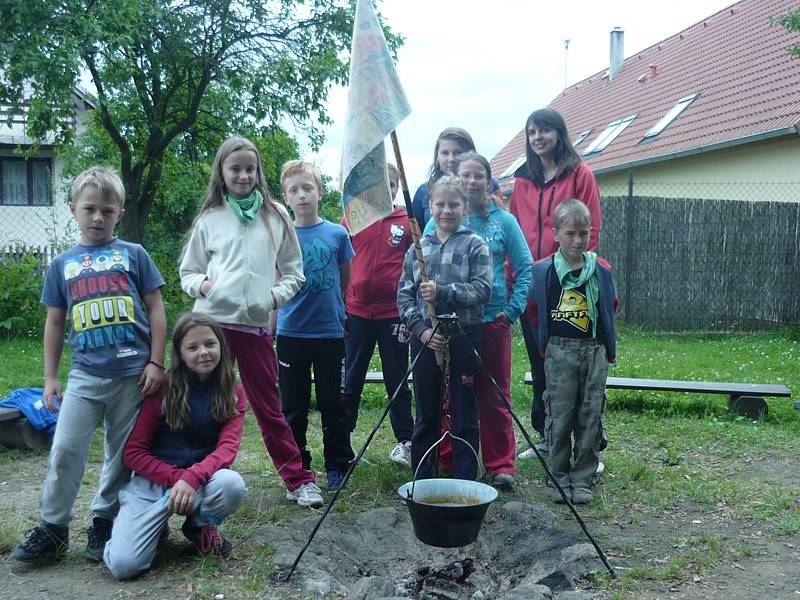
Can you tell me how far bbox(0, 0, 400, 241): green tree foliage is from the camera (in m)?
11.2

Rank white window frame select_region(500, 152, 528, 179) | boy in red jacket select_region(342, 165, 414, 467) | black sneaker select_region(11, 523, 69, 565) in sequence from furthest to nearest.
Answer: white window frame select_region(500, 152, 528, 179) < boy in red jacket select_region(342, 165, 414, 467) < black sneaker select_region(11, 523, 69, 565)

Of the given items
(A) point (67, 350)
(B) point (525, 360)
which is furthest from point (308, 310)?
(A) point (67, 350)

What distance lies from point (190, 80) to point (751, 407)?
1009cm

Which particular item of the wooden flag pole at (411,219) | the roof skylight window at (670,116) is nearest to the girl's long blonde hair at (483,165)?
the wooden flag pole at (411,219)

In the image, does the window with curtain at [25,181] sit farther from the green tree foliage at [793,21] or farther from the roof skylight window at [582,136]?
the green tree foliage at [793,21]

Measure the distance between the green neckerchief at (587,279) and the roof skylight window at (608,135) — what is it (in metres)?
15.5

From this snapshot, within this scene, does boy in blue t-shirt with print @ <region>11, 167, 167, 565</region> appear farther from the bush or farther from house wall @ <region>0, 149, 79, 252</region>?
house wall @ <region>0, 149, 79, 252</region>

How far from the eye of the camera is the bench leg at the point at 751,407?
6.65 m

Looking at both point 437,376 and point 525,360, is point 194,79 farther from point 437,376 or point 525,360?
point 437,376

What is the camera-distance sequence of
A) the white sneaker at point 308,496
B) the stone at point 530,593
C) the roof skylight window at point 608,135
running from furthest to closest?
the roof skylight window at point 608,135, the white sneaker at point 308,496, the stone at point 530,593

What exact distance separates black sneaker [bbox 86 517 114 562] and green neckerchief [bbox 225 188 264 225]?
5.21ft

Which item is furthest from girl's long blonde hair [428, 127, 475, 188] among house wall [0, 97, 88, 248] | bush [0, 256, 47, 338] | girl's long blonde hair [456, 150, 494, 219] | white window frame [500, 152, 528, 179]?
house wall [0, 97, 88, 248]

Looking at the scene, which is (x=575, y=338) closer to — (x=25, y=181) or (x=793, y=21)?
(x=793, y=21)

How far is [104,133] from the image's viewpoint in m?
A: 17.0
